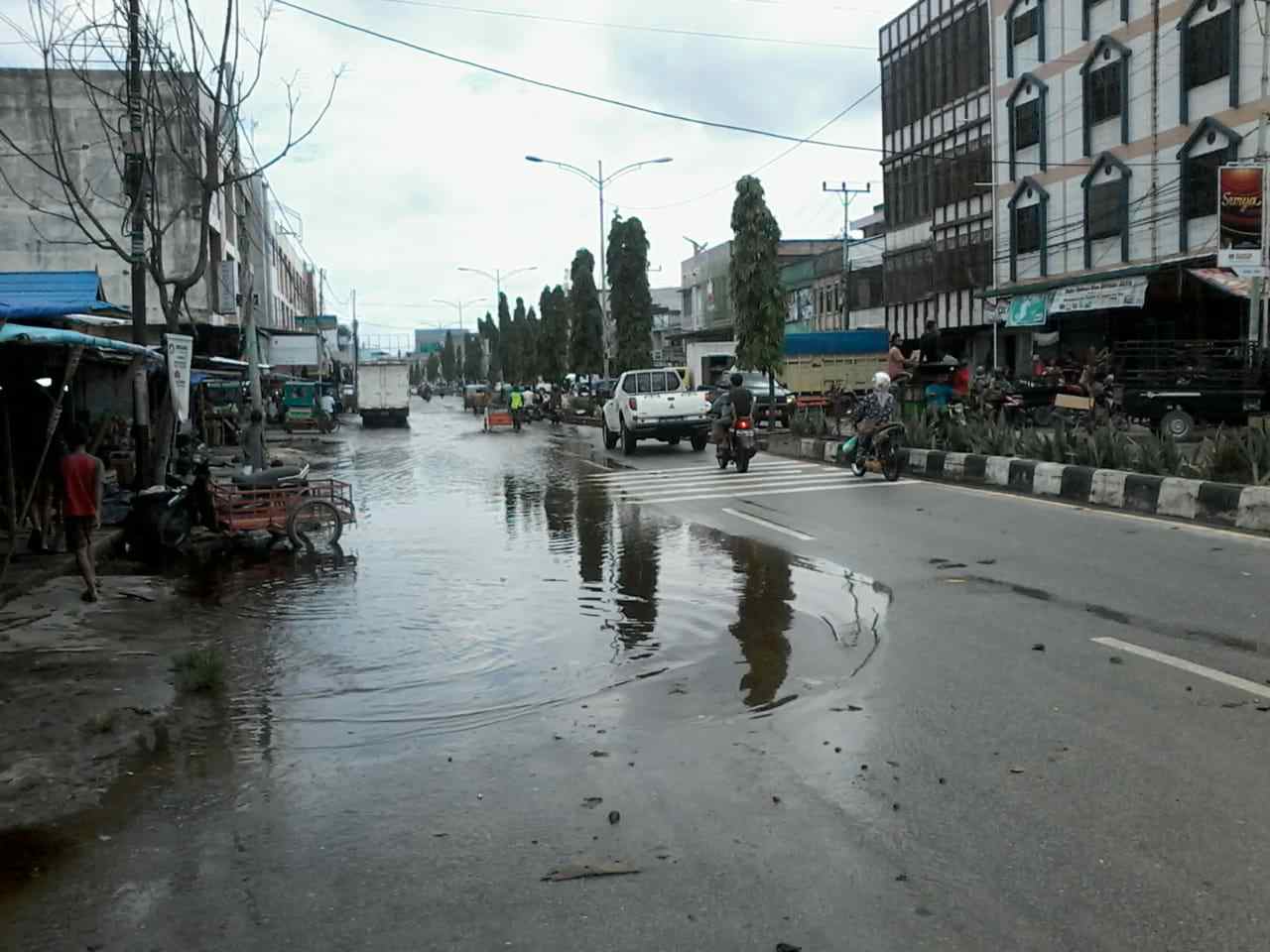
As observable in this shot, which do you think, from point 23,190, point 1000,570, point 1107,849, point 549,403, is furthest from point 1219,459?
point 549,403

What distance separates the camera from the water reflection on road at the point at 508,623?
21.5ft

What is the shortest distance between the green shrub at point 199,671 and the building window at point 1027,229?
36.4 meters

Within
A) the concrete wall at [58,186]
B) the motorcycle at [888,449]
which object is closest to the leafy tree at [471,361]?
the concrete wall at [58,186]

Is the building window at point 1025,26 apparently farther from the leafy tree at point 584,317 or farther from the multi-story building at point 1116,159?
the leafy tree at point 584,317

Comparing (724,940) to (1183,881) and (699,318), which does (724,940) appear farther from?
(699,318)

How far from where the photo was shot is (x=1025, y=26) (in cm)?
3859

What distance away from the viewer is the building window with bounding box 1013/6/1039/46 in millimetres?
38156

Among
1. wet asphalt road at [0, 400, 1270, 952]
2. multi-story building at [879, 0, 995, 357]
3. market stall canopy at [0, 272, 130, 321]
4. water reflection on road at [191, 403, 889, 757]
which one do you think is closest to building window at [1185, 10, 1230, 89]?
multi-story building at [879, 0, 995, 357]

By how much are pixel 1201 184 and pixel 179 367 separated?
88.9 ft

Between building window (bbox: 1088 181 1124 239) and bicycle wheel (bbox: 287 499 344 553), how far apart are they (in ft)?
93.2

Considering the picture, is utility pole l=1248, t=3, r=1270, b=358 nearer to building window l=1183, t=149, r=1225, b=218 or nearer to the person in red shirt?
building window l=1183, t=149, r=1225, b=218

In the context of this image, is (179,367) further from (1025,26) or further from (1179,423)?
(1025,26)

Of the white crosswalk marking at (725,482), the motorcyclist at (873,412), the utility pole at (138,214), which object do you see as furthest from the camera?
the motorcyclist at (873,412)

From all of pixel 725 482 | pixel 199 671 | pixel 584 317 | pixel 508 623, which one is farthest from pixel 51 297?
pixel 584 317
